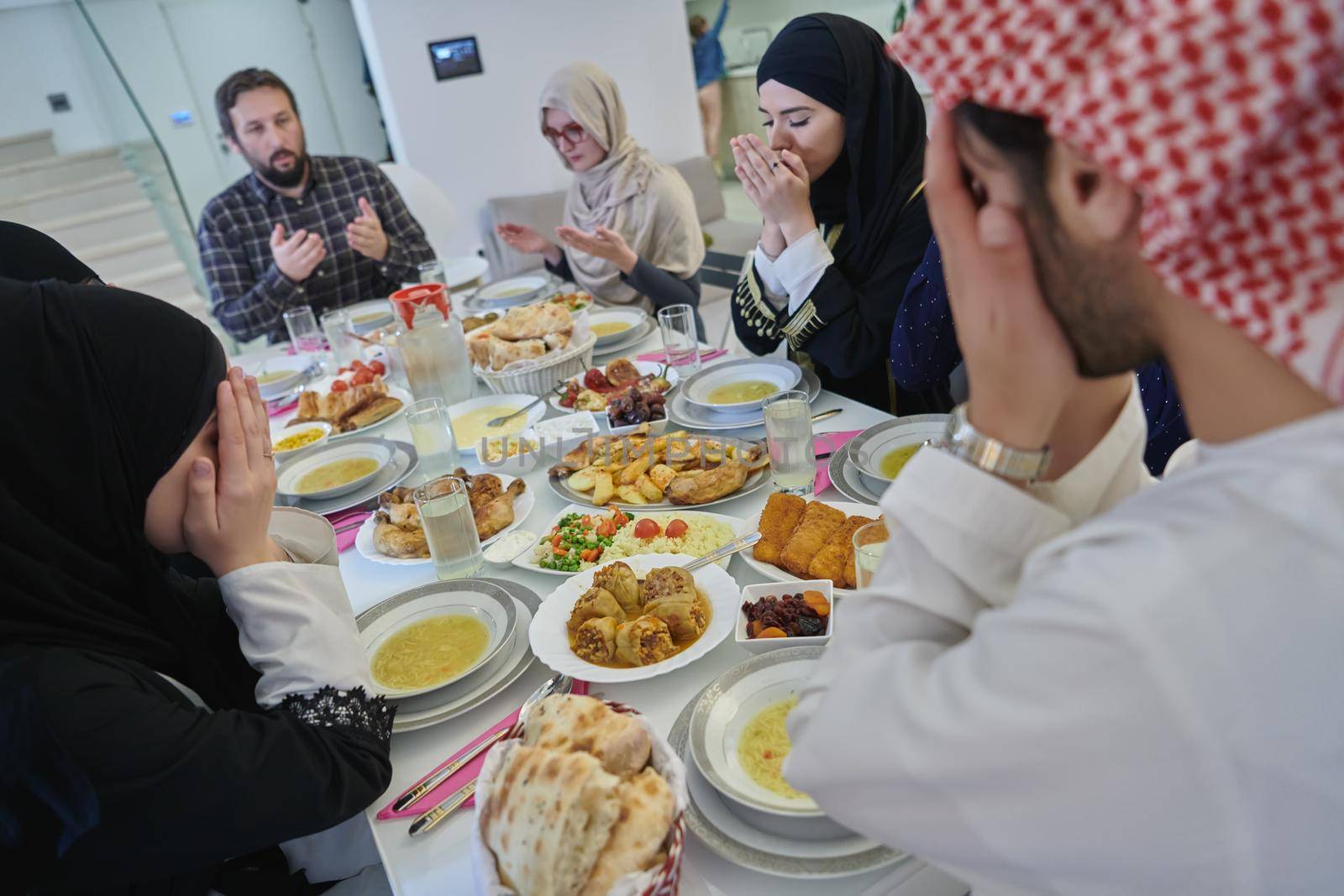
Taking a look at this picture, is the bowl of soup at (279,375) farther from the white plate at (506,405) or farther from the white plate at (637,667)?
the white plate at (637,667)

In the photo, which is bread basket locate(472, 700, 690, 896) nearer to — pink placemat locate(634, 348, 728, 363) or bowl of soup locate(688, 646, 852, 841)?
bowl of soup locate(688, 646, 852, 841)

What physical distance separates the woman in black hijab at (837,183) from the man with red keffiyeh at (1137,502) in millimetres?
1601

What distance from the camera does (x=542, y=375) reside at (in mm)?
2484

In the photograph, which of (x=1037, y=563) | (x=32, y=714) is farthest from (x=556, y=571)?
(x=1037, y=563)

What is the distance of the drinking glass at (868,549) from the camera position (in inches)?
47.9

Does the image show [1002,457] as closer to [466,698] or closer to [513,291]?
[466,698]

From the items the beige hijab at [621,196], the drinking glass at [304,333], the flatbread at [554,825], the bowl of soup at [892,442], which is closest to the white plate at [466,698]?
the flatbread at [554,825]

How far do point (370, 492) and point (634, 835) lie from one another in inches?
56.7

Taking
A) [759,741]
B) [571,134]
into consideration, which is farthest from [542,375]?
[571,134]

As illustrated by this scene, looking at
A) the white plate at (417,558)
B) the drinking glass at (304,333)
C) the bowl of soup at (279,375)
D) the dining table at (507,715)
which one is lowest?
the dining table at (507,715)

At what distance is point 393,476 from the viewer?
213 centimetres

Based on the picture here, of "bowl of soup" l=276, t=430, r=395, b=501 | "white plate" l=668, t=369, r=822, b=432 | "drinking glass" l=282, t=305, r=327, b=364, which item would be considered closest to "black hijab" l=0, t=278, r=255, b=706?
"bowl of soup" l=276, t=430, r=395, b=501

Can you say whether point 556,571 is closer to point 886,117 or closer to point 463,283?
point 886,117

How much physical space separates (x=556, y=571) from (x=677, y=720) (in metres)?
A: 0.50
